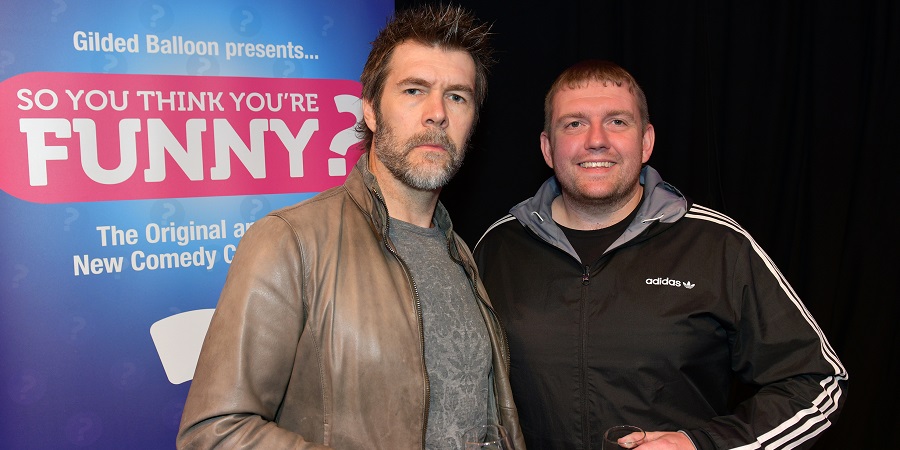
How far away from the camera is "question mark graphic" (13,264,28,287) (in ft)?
7.11

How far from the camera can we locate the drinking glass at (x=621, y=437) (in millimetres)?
1371

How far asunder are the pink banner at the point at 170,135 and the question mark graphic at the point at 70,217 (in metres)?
0.04

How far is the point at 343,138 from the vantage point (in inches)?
111

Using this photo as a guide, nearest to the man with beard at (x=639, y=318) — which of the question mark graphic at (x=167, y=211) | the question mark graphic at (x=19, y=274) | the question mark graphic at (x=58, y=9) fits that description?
the question mark graphic at (x=167, y=211)

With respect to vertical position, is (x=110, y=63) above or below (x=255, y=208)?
above

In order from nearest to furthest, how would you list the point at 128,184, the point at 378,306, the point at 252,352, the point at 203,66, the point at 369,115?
the point at 252,352 < the point at 378,306 < the point at 369,115 < the point at 128,184 < the point at 203,66

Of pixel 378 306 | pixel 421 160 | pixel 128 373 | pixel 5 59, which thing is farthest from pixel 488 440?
pixel 5 59

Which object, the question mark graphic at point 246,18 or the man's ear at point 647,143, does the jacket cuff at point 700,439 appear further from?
the question mark graphic at point 246,18

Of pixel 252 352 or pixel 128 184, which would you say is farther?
pixel 128 184

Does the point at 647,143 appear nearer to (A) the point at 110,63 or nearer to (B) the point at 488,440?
(B) the point at 488,440

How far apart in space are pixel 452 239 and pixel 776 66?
2.10 metres

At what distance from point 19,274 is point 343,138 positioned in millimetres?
1231

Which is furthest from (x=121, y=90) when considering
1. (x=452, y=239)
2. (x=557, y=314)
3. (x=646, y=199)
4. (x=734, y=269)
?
(x=734, y=269)

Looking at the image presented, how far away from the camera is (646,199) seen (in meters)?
2.28
